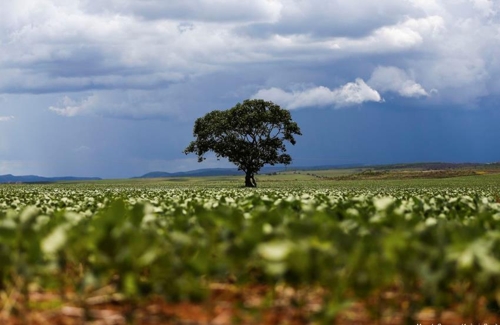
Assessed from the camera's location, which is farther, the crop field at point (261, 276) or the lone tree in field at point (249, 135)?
the lone tree in field at point (249, 135)

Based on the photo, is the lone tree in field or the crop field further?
the lone tree in field

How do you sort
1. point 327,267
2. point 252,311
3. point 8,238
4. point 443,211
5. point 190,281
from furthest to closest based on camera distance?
point 443,211
point 8,238
point 190,281
point 252,311
point 327,267

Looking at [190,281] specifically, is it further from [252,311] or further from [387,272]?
[387,272]

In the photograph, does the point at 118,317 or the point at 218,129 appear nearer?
the point at 118,317

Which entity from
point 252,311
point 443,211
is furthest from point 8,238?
point 443,211

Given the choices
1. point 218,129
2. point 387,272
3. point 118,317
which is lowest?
point 118,317

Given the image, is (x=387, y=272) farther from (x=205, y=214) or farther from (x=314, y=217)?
(x=205, y=214)

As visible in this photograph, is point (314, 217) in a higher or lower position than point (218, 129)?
lower

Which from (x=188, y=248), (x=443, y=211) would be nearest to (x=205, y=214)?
(x=188, y=248)

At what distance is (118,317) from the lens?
523 centimetres

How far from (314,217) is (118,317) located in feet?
7.31

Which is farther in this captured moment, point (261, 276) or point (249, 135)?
point (249, 135)

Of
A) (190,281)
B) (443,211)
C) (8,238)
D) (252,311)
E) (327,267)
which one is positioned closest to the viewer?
(327,267)

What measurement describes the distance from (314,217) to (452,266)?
2.15m
